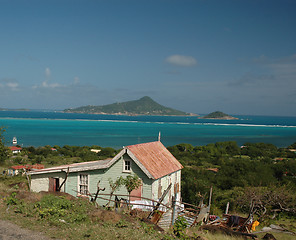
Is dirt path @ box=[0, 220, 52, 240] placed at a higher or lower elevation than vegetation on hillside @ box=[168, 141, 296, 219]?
higher

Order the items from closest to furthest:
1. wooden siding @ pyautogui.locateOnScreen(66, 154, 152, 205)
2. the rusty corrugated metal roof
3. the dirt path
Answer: the dirt path
wooden siding @ pyautogui.locateOnScreen(66, 154, 152, 205)
the rusty corrugated metal roof

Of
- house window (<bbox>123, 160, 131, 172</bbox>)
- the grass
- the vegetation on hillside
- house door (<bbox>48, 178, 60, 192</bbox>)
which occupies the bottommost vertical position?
the vegetation on hillside

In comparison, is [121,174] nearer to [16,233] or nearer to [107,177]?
[107,177]

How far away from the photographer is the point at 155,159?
20.3 metres

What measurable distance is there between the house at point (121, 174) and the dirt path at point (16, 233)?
7.27m

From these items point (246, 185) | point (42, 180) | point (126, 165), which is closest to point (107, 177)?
point (126, 165)

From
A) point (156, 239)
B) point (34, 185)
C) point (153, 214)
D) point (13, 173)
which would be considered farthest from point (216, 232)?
point (13, 173)

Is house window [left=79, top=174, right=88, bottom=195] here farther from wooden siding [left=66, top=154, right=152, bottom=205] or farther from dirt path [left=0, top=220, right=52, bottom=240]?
dirt path [left=0, top=220, right=52, bottom=240]

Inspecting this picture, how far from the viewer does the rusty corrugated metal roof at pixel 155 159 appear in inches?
744

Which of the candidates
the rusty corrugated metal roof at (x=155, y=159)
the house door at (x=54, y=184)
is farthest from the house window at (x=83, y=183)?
the rusty corrugated metal roof at (x=155, y=159)

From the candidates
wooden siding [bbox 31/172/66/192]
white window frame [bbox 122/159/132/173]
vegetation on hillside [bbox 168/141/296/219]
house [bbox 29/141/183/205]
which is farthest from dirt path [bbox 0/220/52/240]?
wooden siding [bbox 31/172/66/192]

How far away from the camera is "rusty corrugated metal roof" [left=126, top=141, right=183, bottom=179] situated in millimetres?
18906

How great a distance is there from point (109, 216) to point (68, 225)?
5.54ft

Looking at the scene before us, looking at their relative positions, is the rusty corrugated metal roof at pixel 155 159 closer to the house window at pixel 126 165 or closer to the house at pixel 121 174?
the house at pixel 121 174
